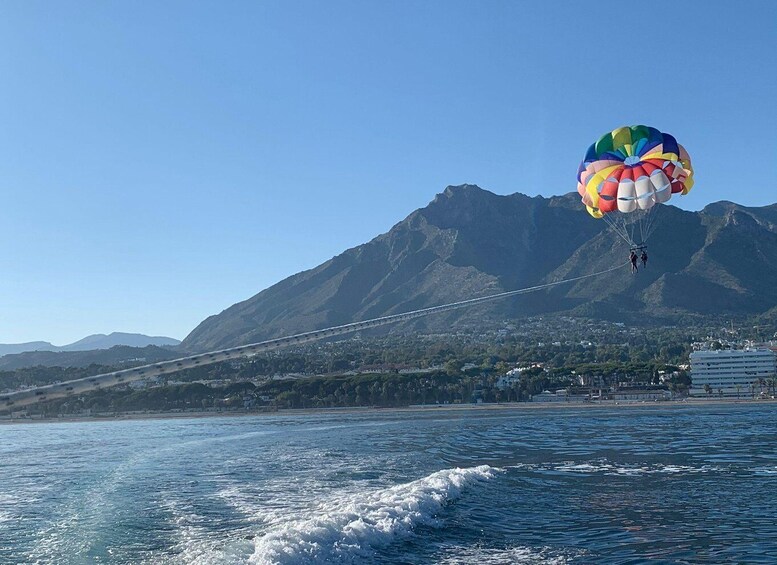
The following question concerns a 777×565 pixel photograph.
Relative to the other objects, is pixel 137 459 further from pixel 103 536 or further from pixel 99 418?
pixel 99 418

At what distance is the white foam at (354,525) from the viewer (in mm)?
14328

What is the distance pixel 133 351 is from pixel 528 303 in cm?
9748

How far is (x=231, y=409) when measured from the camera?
275 feet

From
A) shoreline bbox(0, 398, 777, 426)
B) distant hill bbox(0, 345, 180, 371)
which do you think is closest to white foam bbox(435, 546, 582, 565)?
shoreline bbox(0, 398, 777, 426)

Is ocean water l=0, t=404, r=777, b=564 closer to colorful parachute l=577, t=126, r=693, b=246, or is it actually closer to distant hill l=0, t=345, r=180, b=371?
colorful parachute l=577, t=126, r=693, b=246

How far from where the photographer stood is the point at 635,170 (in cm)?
2766

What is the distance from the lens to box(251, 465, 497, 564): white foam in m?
14.3

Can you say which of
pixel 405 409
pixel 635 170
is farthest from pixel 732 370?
A: pixel 635 170

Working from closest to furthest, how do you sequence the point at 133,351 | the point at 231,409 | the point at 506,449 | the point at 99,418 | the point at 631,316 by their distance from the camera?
the point at 506,449 < the point at 99,418 < the point at 231,409 < the point at 133,351 < the point at 631,316

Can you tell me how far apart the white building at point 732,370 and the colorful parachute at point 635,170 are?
70.2m

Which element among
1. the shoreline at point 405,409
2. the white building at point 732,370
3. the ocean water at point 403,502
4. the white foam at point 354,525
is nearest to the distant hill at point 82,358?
the shoreline at point 405,409

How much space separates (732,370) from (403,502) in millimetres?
89754

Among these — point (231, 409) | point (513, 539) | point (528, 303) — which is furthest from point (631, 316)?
point (513, 539)

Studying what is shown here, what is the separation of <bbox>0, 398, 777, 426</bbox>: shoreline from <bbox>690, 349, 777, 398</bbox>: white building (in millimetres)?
10819
